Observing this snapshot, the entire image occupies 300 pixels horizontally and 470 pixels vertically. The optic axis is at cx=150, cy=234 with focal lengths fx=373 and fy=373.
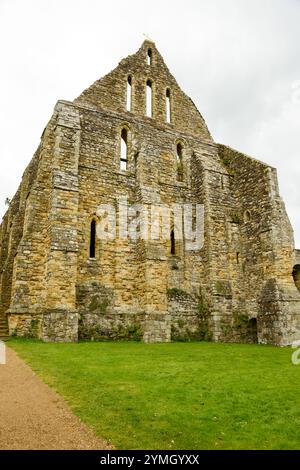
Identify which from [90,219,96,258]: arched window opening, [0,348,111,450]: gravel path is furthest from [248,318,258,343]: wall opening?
[0,348,111,450]: gravel path

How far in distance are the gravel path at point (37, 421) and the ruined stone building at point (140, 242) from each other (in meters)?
6.31

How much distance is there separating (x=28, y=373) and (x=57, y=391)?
174cm

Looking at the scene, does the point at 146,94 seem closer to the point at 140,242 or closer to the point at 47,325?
the point at 140,242

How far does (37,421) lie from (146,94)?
1868 cm

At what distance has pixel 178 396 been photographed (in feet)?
22.4

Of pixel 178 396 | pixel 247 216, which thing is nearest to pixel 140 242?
pixel 247 216

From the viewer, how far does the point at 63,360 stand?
32.2ft

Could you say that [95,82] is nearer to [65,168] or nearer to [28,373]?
[65,168]

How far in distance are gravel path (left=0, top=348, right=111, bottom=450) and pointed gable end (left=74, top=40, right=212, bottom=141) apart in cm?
1469

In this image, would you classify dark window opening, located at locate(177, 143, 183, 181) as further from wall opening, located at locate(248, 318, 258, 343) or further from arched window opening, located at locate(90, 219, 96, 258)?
wall opening, located at locate(248, 318, 258, 343)

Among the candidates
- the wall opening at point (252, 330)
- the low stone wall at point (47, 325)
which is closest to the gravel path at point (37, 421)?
the low stone wall at point (47, 325)

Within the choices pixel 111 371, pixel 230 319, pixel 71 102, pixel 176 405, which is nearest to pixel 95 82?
pixel 71 102

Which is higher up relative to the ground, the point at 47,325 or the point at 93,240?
the point at 93,240
